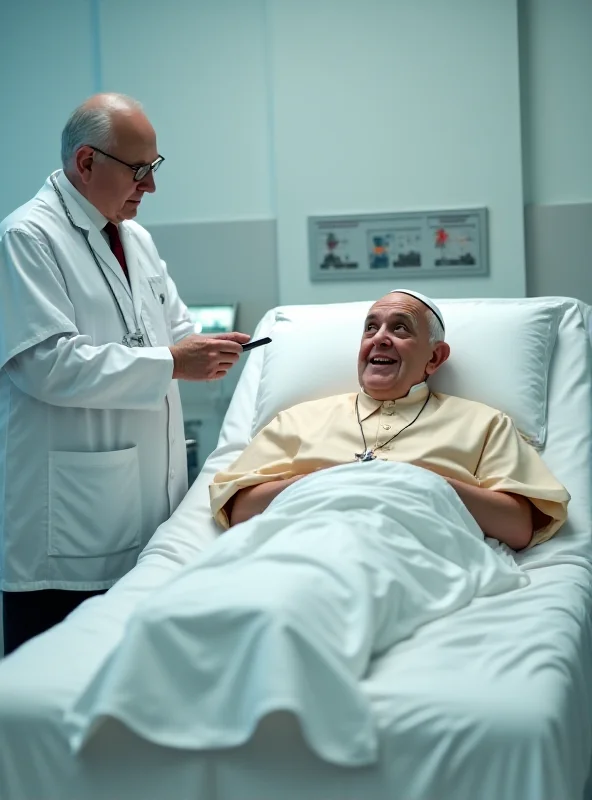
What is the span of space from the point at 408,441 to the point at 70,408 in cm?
81

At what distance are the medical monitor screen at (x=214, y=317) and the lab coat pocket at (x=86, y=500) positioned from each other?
1.66 metres

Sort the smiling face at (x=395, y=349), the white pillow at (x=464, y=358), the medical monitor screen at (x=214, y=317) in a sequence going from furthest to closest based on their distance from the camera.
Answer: the medical monitor screen at (x=214, y=317) → the white pillow at (x=464, y=358) → the smiling face at (x=395, y=349)

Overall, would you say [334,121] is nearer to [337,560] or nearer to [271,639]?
[337,560]

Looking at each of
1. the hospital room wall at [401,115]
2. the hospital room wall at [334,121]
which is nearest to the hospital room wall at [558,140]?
the hospital room wall at [334,121]

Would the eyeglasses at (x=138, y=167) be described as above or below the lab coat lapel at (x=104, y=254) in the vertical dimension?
above

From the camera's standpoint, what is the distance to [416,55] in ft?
12.1

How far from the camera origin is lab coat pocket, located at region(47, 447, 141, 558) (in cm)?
223

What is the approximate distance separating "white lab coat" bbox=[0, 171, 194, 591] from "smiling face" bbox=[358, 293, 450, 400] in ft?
1.67

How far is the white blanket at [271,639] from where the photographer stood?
1294 mm

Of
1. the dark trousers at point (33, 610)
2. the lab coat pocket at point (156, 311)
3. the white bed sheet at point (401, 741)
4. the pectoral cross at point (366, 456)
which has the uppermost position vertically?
the lab coat pocket at point (156, 311)

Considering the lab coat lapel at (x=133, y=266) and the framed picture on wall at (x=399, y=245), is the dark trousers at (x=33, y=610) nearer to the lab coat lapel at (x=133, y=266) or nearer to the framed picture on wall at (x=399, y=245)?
the lab coat lapel at (x=133, y=266)

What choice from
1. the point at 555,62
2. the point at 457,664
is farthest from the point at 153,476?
the point at 555,62

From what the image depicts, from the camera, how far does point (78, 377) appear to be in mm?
2127

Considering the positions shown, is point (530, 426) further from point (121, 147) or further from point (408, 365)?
point (121, 147)
